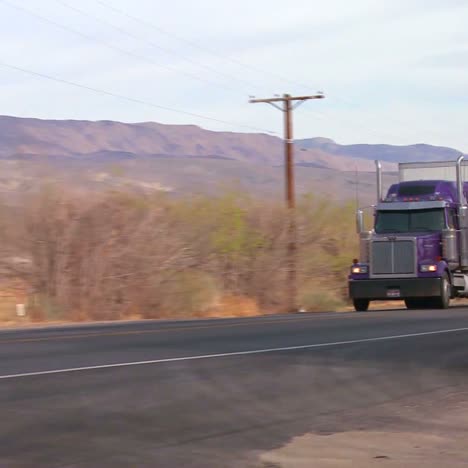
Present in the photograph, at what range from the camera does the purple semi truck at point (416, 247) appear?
33.0m

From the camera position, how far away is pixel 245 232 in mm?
40250

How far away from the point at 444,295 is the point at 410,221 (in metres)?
2.56

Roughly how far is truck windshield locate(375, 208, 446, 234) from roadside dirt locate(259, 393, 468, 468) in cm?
2207

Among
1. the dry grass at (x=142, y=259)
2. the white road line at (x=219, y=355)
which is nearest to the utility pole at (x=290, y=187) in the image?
the dry grass at (x=142, y=259)

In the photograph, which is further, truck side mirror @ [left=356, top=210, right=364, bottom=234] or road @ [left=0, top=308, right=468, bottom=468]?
truck side mirror @ [left=356, top=210, right=364, bottom=234]

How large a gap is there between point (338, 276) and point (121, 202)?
46.0 feet

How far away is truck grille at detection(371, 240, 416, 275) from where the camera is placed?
33188 mm

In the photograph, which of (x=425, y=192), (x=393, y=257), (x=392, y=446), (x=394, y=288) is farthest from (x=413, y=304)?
(x=392, y=446)

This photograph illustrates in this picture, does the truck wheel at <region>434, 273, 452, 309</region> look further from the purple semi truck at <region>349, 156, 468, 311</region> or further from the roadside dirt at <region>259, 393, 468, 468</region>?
the roadside dirt at <region>259, 393, 468, 468</region>

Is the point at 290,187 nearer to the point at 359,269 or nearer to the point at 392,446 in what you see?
the point at 359,269

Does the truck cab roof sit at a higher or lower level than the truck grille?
higher

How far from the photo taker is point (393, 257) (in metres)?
33.4

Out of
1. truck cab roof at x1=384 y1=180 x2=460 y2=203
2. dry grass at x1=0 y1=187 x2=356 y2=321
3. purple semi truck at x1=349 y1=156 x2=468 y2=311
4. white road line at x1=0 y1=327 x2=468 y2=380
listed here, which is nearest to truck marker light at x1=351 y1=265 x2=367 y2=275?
purple semi truck at x1=349 y1=156 x2=468 y2=311

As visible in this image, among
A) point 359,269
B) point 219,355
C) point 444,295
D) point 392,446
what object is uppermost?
point 359,269
